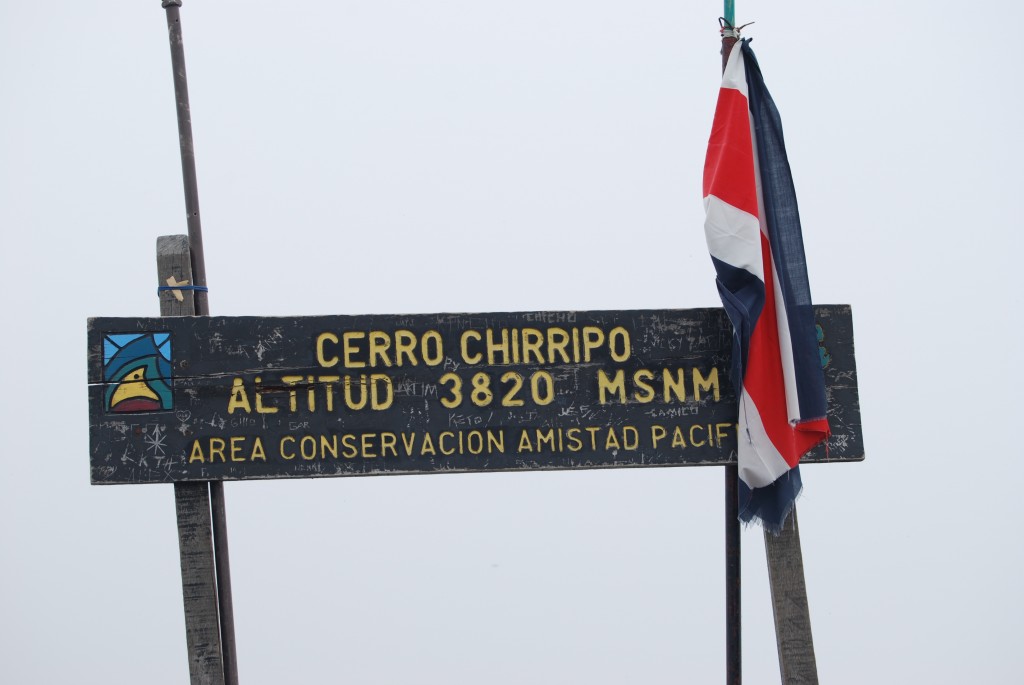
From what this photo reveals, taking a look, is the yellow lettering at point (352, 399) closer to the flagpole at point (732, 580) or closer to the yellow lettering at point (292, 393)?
the yellow lettering at point (292, 393)

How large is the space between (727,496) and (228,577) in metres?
2.52

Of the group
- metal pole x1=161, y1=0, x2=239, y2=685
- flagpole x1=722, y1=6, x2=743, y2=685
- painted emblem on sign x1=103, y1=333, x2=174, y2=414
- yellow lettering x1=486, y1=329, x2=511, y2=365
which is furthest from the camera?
flagpole x1=722, y1=6, x2=743, y2=685

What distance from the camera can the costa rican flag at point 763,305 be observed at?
514 centimetres

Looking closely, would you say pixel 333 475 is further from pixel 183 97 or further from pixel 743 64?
pixel 743 64

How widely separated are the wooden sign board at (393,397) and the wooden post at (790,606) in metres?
0.49

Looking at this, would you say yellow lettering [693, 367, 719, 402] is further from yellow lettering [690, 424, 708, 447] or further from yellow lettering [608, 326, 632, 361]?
yellow lettering [608, 326, 632, 361]

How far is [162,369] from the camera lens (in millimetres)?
5117

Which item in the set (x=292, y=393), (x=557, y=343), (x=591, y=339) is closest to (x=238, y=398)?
(x=292, y=393)

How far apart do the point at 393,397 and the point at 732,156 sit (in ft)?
6.40

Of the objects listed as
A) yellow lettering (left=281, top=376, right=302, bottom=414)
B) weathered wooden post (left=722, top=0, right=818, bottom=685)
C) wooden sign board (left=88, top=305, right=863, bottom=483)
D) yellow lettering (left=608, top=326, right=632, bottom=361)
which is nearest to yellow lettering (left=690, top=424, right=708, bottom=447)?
wooden sign board (left=88, top=305, right=863, bottom=483)

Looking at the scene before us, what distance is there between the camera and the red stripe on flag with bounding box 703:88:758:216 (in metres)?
5.27

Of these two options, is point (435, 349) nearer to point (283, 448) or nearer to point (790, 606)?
point (283, 448)

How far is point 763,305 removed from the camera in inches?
204

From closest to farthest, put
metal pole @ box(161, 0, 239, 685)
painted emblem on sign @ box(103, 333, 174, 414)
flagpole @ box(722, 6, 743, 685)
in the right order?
painted emblem on sign @ box(103, 333, 174, 414)
metal pole @ box(161, 0, 239, 685)
flagpole @ box(722, 6, 743, 685)
